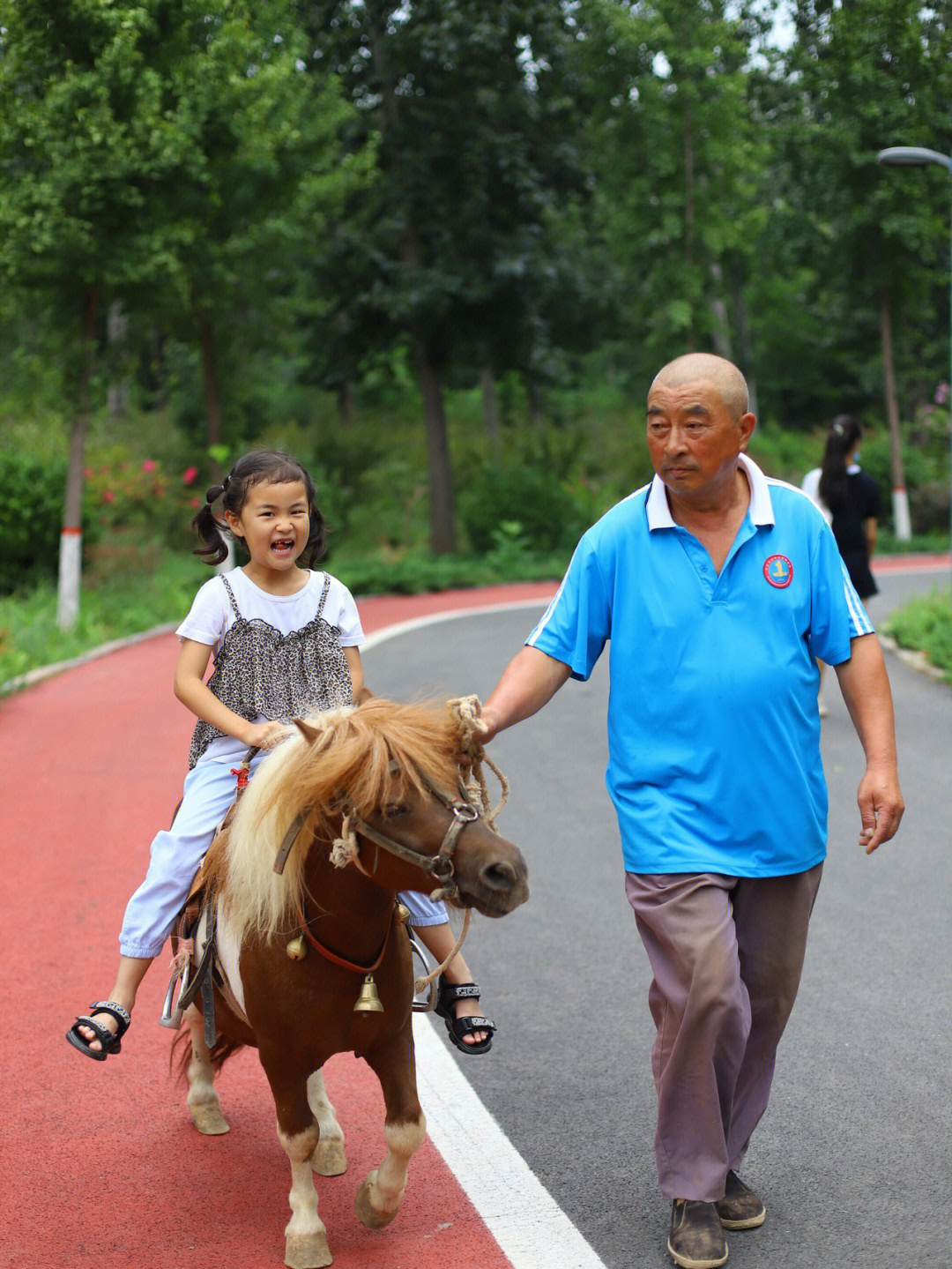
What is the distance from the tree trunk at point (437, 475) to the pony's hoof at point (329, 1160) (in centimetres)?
2326

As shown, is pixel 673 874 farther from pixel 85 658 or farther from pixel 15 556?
pixel 15 556

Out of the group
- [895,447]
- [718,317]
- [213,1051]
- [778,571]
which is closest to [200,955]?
[213,1051]

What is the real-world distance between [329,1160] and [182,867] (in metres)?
0.99

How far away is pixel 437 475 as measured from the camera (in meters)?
27.2

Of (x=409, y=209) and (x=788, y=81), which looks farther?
(x=788, y=81)

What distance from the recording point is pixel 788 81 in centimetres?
3306

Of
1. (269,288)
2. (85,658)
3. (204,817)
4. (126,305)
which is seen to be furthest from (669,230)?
(204,817)

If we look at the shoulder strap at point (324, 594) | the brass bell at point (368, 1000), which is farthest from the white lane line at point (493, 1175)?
the shoulder strap at point (324, 594)

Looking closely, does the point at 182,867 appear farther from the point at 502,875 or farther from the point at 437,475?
the point at 437,475

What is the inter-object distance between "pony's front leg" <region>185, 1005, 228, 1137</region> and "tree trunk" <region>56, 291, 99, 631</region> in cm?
1200

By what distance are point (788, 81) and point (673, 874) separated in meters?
33.4

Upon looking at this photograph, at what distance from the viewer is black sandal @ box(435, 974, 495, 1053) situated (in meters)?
3.79

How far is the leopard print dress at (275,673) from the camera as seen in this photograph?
3926 mm

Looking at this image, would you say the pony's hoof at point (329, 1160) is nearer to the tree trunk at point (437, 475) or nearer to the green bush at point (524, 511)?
the green bush at point (524, 511)
